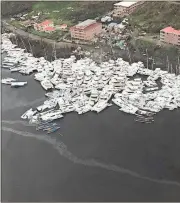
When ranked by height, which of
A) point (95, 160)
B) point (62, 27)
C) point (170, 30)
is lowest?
point (95, 160)

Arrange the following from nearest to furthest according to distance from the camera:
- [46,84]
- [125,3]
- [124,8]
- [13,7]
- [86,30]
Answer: [46,84]
[86,30]
[124,8]
[125,3]
[13,7]

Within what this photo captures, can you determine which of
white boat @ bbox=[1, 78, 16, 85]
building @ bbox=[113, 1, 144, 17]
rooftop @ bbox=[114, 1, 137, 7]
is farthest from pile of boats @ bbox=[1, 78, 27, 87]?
rooftop @ bbox=[114, 1, 137, 7]

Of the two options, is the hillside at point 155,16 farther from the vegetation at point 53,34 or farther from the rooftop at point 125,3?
the vegetation at point 53,34

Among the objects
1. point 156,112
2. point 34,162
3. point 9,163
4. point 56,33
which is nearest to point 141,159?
point 156,112

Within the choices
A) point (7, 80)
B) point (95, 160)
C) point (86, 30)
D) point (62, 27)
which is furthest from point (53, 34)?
point (95, 160)

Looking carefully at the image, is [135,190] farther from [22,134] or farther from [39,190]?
[22,134]

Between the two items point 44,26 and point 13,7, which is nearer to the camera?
point 44,26

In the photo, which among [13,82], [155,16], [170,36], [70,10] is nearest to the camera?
[13,82]

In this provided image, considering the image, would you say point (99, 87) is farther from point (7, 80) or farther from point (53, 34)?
point (53, 34)
